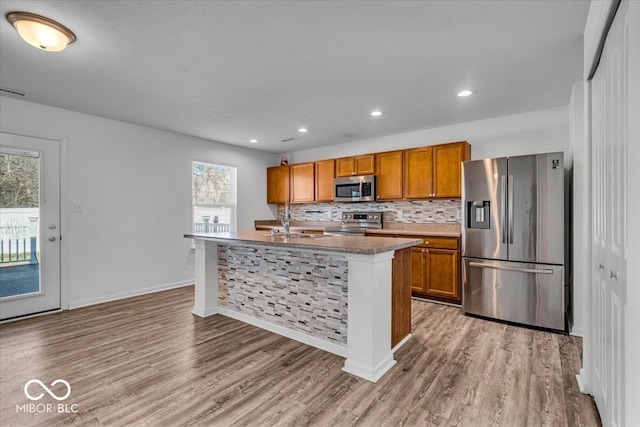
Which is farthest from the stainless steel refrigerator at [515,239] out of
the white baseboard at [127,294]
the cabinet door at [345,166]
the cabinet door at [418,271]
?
the white baseboard at [127,294]

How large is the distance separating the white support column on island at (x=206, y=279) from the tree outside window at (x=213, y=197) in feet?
5.74

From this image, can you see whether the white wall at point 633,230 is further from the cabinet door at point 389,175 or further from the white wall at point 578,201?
the cabinet door at point 389,175

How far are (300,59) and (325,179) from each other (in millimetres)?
3111

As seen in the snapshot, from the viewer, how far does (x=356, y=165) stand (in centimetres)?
514

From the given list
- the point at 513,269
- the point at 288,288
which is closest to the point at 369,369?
the point at 288,288

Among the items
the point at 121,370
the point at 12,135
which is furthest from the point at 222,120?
the point at 121,370

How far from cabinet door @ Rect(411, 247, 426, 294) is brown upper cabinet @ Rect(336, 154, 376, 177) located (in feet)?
5.02

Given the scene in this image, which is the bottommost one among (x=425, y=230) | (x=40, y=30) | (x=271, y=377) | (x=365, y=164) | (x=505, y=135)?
(x=271, y=377)

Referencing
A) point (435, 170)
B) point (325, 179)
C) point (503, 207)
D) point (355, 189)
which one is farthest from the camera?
point (325, 179)

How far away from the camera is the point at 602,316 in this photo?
171 centimetres

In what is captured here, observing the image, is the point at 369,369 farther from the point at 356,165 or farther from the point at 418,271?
the point at 356,165

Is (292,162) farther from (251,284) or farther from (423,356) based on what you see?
(423,356)

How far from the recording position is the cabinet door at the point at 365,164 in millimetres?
4953

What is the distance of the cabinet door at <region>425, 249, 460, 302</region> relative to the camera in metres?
3.82
